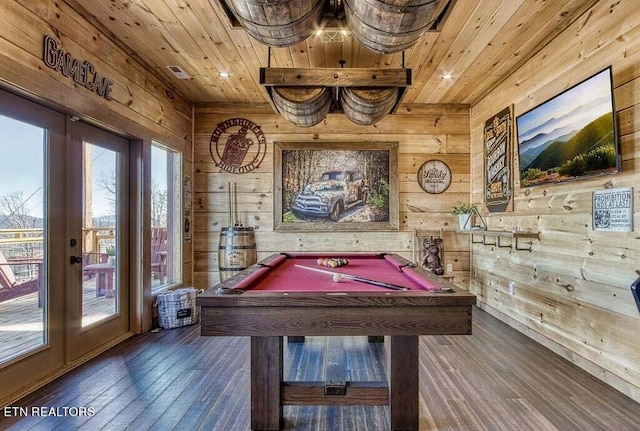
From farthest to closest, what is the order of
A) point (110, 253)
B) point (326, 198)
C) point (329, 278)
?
point (326, 198) → point (110, 253) → point (329, 278)

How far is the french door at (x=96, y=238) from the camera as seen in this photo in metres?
2.77

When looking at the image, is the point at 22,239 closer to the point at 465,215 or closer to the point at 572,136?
the point at 572,136

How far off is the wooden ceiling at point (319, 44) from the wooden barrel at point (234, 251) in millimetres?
1614

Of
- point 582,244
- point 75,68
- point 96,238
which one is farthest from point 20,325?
point 582,244

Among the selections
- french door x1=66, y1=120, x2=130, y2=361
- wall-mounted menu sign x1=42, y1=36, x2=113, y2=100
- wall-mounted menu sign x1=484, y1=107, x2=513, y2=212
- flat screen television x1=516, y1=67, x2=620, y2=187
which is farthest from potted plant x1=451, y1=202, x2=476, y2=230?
wall-mounted menu sign x1=42, y1=36, x2=113, y2=100

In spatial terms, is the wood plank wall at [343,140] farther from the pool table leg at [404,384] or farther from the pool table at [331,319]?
the pool table leg at [404,384]

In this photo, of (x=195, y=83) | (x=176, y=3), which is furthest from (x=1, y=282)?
(x=195, y=83)

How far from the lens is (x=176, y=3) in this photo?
101 inches

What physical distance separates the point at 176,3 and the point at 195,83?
1.61 metres

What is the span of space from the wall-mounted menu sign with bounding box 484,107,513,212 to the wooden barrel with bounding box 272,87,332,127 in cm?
216

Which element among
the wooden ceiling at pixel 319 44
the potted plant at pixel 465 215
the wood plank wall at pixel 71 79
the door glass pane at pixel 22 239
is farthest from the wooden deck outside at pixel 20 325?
the potted plant at pixel 465 215

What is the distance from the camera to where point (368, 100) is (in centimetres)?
285

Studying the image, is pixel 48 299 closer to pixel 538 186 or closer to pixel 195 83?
pixel 195 83

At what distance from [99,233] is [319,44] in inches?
104
